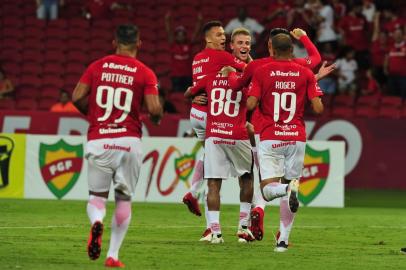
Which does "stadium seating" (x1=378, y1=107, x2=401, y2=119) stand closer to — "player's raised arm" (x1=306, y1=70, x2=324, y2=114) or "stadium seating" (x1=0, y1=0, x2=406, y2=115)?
"stadium seating" (x1=0, y1=0, x2=406, y2=115)

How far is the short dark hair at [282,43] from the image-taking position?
457 inches

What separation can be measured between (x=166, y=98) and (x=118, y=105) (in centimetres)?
1381

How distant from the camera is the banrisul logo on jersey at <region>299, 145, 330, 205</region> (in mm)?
19609

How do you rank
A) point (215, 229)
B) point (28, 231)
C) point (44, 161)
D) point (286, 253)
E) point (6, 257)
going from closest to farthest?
point (6, 257) → point (286, 253) → point (215, 229) → point (28, 231) → point (44, 161)

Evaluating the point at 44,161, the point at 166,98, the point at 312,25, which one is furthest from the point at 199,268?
the point at 312,25

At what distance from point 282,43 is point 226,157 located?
196 cm

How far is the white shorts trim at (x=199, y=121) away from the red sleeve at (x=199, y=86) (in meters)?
0.47

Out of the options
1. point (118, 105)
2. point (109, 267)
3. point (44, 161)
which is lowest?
point (44, 161)

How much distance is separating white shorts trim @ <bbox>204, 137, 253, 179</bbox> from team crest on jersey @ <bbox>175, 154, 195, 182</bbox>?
6.56 metres

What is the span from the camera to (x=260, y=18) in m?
26.8

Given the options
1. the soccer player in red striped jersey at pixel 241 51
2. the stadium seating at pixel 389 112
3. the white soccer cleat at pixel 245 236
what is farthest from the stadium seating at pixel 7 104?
the white soccer cleat at pixel 245 236

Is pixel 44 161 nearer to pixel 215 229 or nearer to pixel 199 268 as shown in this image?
pixel 215 229

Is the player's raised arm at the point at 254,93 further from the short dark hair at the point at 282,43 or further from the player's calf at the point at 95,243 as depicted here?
the player's calf at the point at 95,243

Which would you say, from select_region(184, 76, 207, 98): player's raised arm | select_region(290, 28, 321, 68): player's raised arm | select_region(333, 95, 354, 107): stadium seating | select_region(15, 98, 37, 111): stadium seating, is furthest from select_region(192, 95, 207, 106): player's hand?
select_region(15, 98, 37, 111): stadium seating
